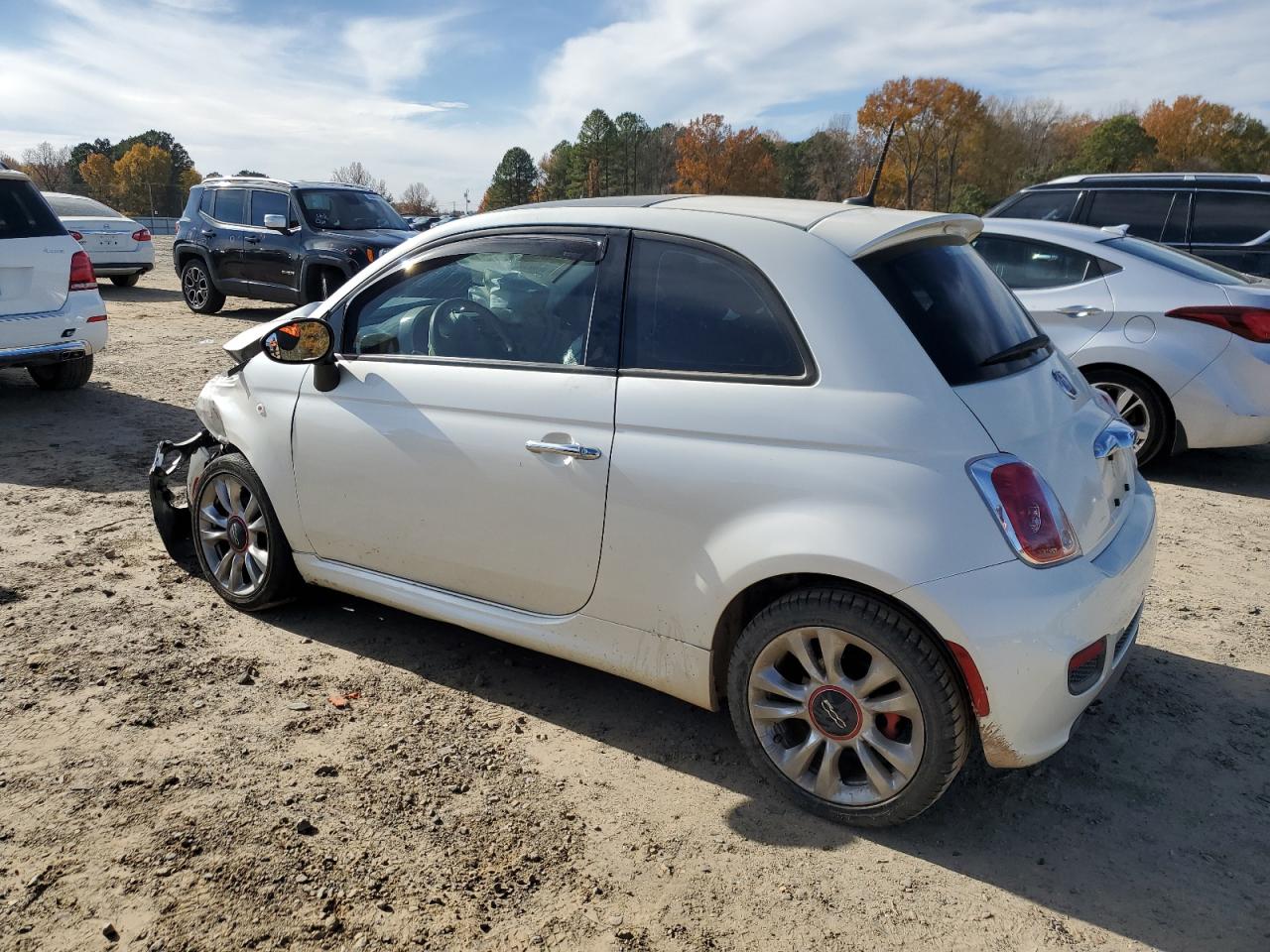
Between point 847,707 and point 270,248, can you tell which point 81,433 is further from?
point 270,248

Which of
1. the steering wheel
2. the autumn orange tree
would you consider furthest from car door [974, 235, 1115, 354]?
the autumn orange tree

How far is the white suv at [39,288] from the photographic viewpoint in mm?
7375

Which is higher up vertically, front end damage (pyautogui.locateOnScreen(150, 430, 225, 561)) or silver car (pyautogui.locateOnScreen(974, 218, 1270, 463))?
silver car (pyautogui.locateOnScreen(974, 218, 1270, 463))

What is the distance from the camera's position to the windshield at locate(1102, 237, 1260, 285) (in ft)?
21.0

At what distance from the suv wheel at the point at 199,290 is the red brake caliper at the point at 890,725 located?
13998 mm

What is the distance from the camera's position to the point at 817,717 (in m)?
2.88

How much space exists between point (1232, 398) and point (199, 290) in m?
13.6

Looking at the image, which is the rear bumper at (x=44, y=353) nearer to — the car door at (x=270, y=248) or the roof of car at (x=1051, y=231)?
the car door at (x=270, y=248)

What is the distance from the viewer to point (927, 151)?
8975 centimetres

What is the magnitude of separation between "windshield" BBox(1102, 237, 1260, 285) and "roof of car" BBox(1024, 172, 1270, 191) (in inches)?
91.6

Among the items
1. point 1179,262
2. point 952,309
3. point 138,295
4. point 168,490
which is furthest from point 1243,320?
point 138,295

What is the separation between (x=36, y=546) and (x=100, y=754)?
2302 mm

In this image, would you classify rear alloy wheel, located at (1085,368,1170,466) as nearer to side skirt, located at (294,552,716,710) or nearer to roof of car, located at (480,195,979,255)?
roof of car, located at (480,195,979,255)

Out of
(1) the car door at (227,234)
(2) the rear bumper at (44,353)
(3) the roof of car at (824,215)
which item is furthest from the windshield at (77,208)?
(3) the roof of car at (824,215)
